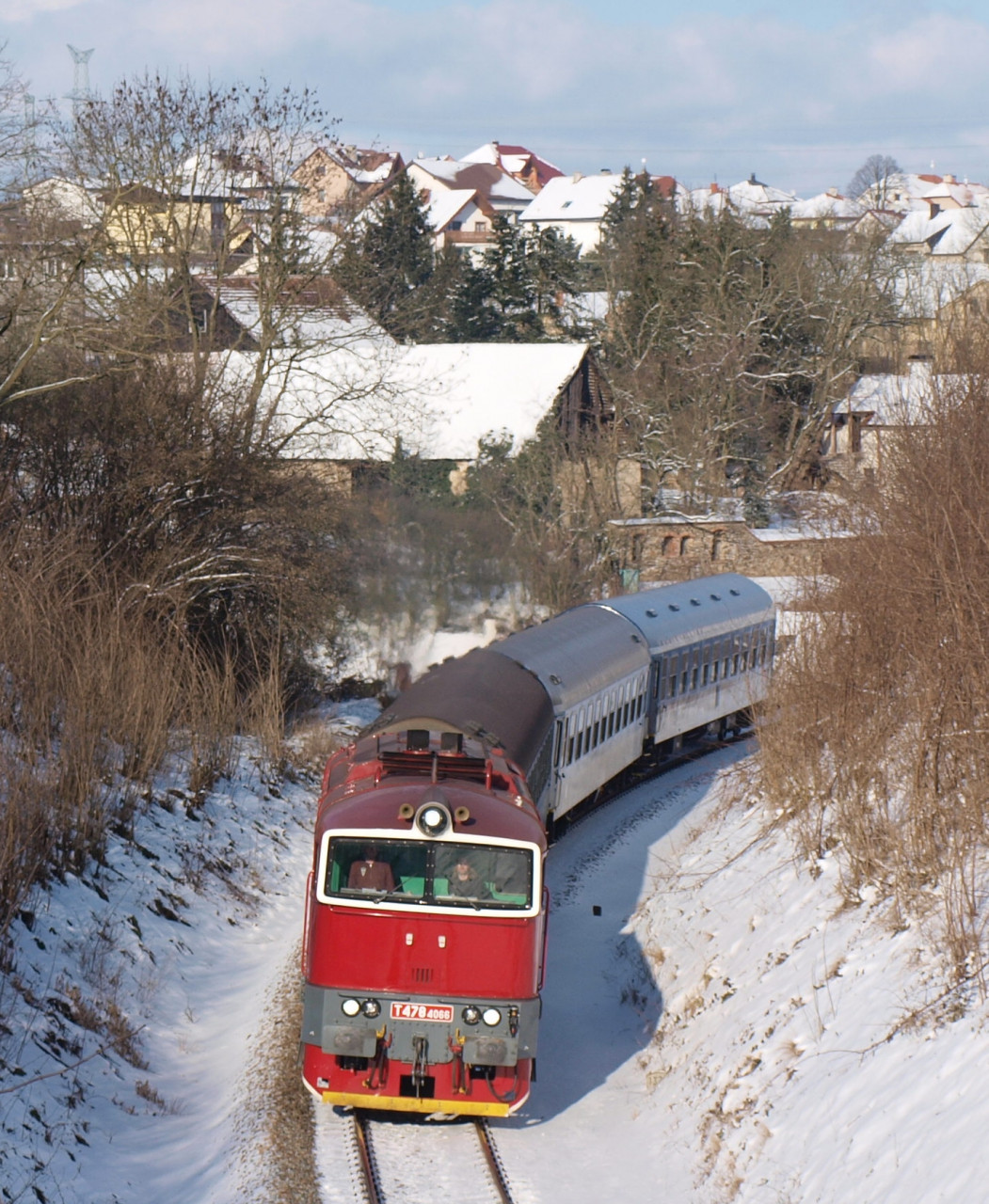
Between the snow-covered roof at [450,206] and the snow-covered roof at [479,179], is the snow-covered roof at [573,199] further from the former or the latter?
the snow-covered roof at [479,179]

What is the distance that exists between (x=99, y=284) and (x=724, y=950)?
74.3ft

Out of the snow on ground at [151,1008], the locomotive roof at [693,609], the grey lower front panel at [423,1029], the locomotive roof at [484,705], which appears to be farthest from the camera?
the locomotive roof at [693,609]

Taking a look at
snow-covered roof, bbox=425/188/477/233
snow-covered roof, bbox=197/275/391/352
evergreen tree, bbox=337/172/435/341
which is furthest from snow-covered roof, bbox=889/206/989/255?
snow-covered roof, bbox=197/275/391/352

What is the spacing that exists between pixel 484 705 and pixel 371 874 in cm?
400

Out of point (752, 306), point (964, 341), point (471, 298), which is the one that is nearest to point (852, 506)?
point (964, 341)

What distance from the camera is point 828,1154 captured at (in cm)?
825

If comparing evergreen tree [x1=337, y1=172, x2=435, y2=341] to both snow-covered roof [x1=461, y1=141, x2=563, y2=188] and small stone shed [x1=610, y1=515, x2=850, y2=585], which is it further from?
snow-covered roof [x1=461, y1=141, x2=563, y2=188]

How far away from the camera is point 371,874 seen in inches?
376

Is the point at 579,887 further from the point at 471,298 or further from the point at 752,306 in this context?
the point at 471,298

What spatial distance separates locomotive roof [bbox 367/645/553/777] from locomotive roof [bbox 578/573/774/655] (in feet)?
19.5

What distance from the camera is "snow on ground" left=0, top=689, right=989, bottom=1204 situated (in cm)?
840

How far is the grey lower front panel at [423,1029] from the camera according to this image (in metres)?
9.40

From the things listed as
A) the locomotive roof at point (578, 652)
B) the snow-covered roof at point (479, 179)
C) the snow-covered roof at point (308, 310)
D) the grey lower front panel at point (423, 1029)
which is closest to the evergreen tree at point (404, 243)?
the snow-covered roof at point (308, 310)

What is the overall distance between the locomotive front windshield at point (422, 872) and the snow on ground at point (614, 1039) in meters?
1.98
